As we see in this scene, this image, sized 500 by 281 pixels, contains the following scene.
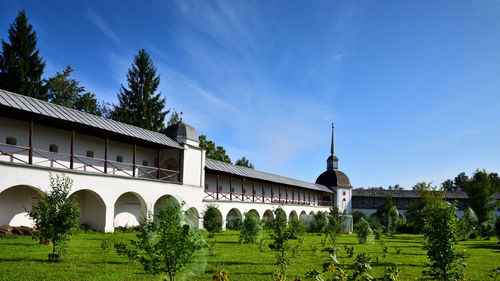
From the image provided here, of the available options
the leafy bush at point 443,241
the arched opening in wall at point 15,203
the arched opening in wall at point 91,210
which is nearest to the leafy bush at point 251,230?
the arched opening in wall at point 91,210

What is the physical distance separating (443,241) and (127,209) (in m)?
16.4

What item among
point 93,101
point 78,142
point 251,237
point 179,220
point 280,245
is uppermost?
point 93,101

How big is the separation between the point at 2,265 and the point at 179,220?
571 centimetres

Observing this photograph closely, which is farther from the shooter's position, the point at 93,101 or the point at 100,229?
the point at 93,101

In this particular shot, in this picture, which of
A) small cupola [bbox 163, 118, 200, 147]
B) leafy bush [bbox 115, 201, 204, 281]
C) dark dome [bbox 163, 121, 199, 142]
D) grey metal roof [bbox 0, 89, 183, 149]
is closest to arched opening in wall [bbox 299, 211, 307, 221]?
small cupola [bbox 163, 118, 200, 147]

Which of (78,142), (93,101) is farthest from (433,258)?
(93,101)

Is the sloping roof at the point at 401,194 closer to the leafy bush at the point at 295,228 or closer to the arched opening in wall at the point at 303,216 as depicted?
the arched opening in wall at the point at 303,216

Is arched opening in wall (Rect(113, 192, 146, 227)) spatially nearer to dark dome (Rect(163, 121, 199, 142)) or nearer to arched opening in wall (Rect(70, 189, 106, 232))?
arched opening in wall (Rect(70, 189, 106, 232))

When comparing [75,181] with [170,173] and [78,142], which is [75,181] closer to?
[78,142]

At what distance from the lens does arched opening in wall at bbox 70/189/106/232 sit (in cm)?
1678

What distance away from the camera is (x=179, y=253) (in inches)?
227

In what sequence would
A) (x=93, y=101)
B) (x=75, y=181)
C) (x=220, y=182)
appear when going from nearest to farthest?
(x=75, y=181) < (x=220, y=182) < (x=93, y=101)

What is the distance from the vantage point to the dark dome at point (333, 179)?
1905 inches

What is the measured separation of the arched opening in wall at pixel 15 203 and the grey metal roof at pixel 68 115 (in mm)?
3117
